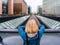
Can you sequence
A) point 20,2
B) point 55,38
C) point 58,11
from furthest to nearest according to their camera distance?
point 20,2 → point 58,11 → point 55,38

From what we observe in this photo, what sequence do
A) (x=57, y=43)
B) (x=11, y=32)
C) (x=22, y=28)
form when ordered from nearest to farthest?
(x=22, y=28), (x=57, y=43), (x=11, y=32)

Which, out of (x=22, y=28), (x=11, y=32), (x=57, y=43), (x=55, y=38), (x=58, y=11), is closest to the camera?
(x=22, y=28)

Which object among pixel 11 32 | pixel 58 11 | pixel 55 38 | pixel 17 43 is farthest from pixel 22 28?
pixel 58 11

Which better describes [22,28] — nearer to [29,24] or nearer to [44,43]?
[29,24]

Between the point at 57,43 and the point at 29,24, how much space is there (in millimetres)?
2670

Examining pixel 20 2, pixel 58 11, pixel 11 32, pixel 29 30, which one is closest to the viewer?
pixel 29 30

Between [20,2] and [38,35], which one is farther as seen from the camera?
[20,2]

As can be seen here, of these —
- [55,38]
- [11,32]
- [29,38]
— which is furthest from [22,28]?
[11,32]

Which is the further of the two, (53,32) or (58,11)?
(58,11)

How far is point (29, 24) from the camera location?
3.72 meters

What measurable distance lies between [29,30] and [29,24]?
123 mm

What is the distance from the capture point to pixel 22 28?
4.01 meters

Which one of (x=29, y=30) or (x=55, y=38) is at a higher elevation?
(x=29, y=30)

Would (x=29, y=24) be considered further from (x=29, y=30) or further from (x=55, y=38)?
(x=55, y=38)
